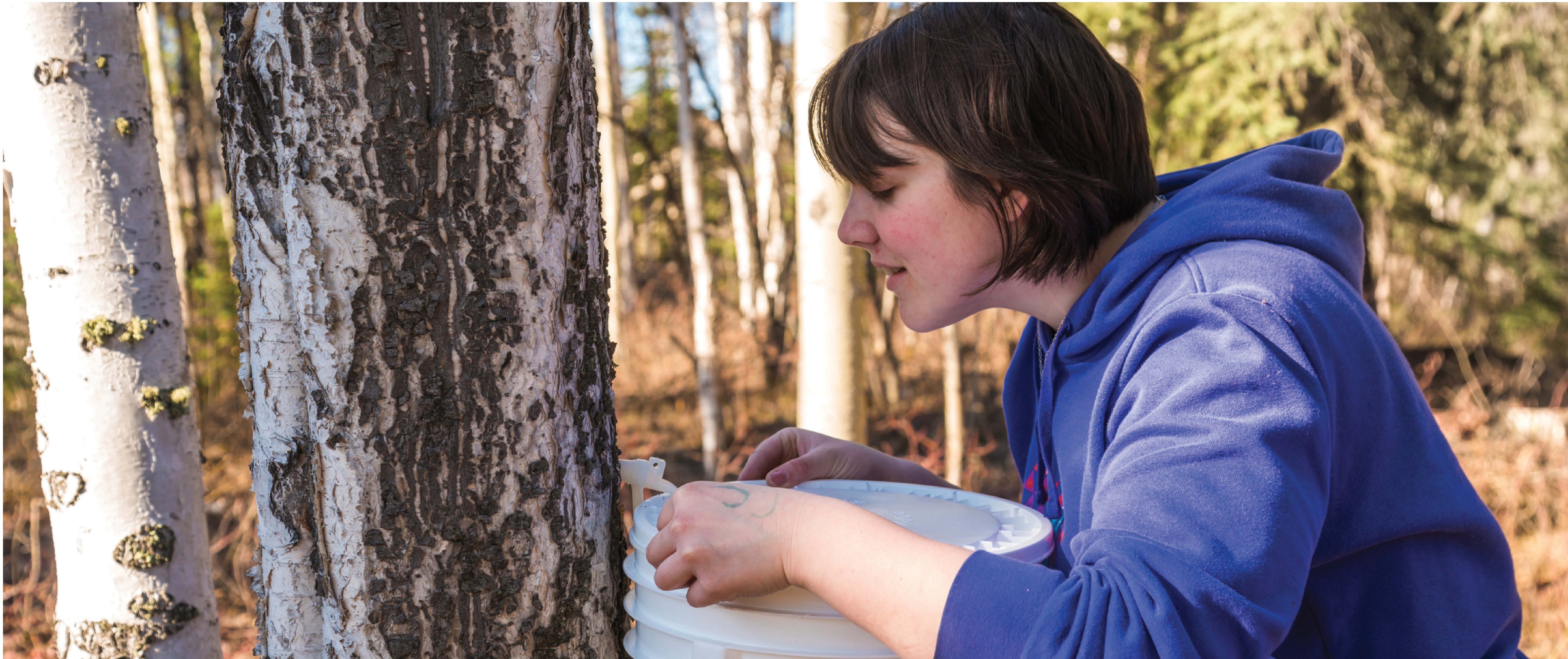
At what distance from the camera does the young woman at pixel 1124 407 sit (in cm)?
83

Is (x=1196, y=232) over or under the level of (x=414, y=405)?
over

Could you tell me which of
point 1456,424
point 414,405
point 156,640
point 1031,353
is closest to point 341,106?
point 414,405

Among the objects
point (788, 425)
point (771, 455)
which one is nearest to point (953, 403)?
point (788, 425)

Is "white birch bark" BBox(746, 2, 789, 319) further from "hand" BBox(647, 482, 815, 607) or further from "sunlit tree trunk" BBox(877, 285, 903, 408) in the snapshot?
"hand" BBox(647, 482, 815, 607)

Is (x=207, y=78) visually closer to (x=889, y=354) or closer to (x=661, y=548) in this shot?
(x=889, y=354)

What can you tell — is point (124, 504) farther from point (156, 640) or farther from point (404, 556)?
point (404, 556)

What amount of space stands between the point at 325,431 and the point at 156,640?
4.32 feet

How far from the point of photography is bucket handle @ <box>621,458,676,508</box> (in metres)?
1.34

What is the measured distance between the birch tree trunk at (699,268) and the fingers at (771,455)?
13.4ft

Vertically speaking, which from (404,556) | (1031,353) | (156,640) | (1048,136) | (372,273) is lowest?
(156,640)

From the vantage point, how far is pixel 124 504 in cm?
195

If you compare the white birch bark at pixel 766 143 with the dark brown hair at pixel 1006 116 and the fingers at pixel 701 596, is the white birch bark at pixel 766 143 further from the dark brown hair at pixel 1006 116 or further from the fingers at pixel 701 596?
the fingers at pixel 701 596

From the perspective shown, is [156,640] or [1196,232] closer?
[1196,232]

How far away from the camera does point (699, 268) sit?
6180 mm
